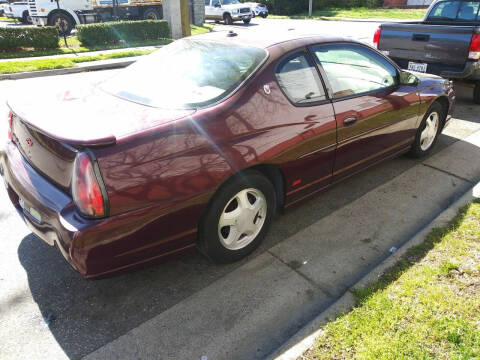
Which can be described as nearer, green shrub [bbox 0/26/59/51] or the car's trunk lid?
the car's trunk lid

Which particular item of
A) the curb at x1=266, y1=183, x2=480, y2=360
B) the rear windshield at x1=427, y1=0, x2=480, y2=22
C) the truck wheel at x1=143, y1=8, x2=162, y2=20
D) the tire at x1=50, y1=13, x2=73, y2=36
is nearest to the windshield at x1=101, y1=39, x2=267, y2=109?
the curb at x1=266, y1=183, x2=480, y2=360

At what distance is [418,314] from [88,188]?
2.14 m

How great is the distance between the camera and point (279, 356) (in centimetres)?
222

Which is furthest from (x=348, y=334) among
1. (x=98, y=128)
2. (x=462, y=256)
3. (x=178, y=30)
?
(x=178, y=30)

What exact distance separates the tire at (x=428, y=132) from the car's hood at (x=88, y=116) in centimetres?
324

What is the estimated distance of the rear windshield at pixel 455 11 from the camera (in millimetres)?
7824

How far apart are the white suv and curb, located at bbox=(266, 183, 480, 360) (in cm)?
2524

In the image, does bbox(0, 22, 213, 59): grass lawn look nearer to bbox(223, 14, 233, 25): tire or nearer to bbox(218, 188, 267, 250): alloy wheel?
bbox(223, 14, 233, 25): tire

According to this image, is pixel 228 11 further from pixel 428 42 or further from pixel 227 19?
pixel 428 42

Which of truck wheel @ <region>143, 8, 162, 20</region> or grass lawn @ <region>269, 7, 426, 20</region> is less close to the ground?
truck wheel @ <region>143, 8, 162, 20</region>

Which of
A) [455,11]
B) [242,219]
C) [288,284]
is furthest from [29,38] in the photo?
[288,284]

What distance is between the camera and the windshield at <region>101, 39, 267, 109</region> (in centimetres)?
284

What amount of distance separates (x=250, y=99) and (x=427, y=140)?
3115 millimetres

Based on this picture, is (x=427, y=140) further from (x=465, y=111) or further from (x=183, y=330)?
(x=183, y=330)
